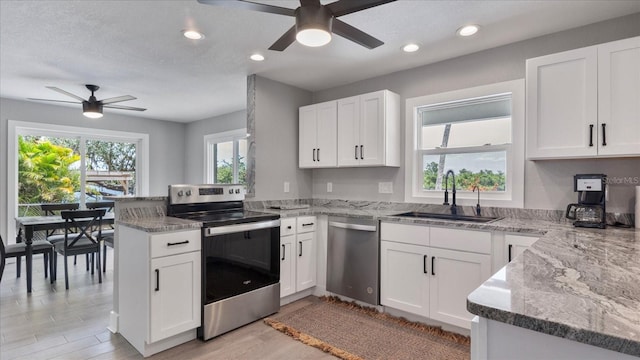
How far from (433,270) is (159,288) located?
6.56ft

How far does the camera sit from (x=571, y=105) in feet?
7.29

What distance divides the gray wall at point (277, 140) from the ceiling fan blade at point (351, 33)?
182cm

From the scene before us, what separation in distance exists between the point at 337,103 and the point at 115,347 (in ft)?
9.46

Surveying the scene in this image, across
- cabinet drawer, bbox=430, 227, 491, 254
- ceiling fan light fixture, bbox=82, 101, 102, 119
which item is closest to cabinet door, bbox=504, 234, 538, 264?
cabinet drawer, bbox=430, 227, 491, 254

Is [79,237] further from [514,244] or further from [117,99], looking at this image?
[514,244]

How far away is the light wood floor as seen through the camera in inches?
89.7

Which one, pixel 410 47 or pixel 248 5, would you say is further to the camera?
pixel 410 47

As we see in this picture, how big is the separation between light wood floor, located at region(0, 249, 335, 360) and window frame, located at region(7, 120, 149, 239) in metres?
1.99

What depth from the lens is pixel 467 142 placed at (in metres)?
3.10

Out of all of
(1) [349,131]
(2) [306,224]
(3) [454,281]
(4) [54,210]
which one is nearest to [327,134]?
(1) [349,131]

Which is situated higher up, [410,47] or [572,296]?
[410,47]

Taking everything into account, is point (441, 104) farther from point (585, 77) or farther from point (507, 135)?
point (585, 77)

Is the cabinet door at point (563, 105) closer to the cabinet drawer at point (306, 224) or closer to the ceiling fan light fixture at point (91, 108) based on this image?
the cabinet drawer at point (306, 224)

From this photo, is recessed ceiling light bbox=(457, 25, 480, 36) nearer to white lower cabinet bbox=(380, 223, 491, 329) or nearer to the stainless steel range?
white lower cabinet bbox=(380, 223, 491, 329)
